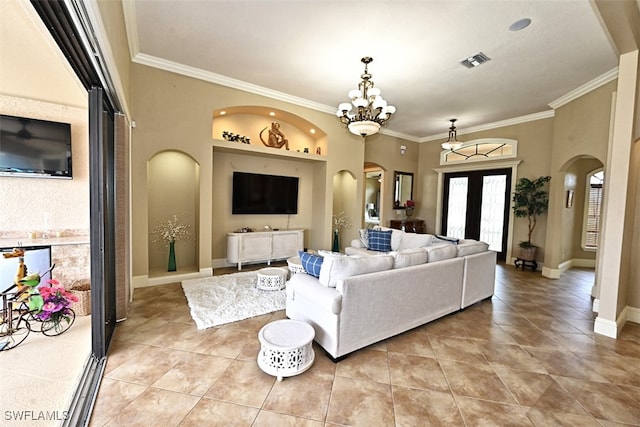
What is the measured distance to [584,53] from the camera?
352cm

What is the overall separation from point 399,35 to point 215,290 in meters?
4.21

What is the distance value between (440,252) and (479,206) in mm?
4804

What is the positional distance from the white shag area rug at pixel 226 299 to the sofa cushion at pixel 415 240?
2349 millimetres

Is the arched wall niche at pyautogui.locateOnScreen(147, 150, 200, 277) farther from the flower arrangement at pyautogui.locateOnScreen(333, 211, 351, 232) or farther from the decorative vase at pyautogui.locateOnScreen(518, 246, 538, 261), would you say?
the decorative vase at pyautogui.locateOnScreen(518, 246, 538, 261)

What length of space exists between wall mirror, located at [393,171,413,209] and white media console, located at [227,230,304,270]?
136 inches

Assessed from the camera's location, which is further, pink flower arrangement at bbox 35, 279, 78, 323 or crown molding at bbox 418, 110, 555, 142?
crown molding at bbox 418, 110, 555, 142

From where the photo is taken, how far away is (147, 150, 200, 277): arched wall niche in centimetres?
461

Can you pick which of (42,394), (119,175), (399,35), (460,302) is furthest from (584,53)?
(42,394)

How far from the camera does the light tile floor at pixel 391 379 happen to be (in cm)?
177

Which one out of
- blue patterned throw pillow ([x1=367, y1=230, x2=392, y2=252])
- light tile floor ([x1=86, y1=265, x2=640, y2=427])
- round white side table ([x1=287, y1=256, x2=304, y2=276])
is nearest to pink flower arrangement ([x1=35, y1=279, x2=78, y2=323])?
light tile floor ([x1=86, y1=265, x2=640, y2=427])

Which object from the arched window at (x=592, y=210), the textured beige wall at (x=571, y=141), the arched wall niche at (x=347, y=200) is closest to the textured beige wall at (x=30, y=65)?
the arched wall niche at (x=347, y=200)

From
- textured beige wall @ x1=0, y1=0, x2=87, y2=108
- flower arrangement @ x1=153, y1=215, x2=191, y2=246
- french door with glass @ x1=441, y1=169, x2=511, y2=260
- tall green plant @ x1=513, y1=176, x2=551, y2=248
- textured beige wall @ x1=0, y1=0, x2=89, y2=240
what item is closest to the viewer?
textured beige wall @ x1=0, y1=0, x2=87, y2=108

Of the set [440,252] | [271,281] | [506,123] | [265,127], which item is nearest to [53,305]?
[271,281]

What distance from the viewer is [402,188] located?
8094mm
